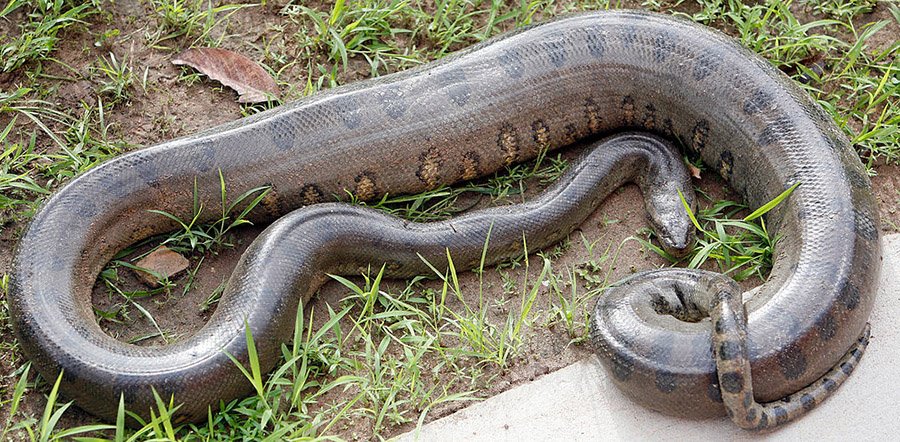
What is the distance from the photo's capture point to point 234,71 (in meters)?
8.00

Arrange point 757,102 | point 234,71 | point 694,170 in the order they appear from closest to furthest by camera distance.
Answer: point 757,102, point 694,170, point 234,71

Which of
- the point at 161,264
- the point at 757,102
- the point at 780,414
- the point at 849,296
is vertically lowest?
the point at 780,414

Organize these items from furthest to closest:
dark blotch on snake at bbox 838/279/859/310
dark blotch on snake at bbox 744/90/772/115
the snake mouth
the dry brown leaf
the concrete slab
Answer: the dry brown leaf
dark blotch on snake at bbox 744/90/772/115
the snake mouth
dark blotch on snake at bbox 838/279/859/310
the concrete slab

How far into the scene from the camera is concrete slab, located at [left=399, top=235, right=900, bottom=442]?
5.71m

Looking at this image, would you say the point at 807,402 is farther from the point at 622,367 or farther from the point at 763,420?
the point at 622,367

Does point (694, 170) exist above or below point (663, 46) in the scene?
below

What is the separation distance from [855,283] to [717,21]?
9.98ft

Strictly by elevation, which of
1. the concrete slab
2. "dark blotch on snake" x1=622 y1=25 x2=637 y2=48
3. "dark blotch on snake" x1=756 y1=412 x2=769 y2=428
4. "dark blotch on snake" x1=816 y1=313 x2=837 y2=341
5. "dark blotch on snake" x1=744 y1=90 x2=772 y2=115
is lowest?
the concrete slab

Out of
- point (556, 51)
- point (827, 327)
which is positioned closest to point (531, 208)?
point (556, 51)

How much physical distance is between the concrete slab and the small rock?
2162mm

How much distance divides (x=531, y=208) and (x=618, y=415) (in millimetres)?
1689

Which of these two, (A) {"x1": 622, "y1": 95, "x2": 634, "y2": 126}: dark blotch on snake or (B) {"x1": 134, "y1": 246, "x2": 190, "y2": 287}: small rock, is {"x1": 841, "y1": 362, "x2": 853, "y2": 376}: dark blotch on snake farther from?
(B) {"x1": 134, "y1": 246, "x2": 190, "y2": 287}: small rock

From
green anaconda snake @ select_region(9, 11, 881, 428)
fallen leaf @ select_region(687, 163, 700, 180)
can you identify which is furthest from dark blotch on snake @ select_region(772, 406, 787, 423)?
fallen leaf @ select_region(687, 163, 700, 180)

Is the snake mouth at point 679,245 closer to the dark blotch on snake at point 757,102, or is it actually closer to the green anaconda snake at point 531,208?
the green anaconda snake at point 531,208
